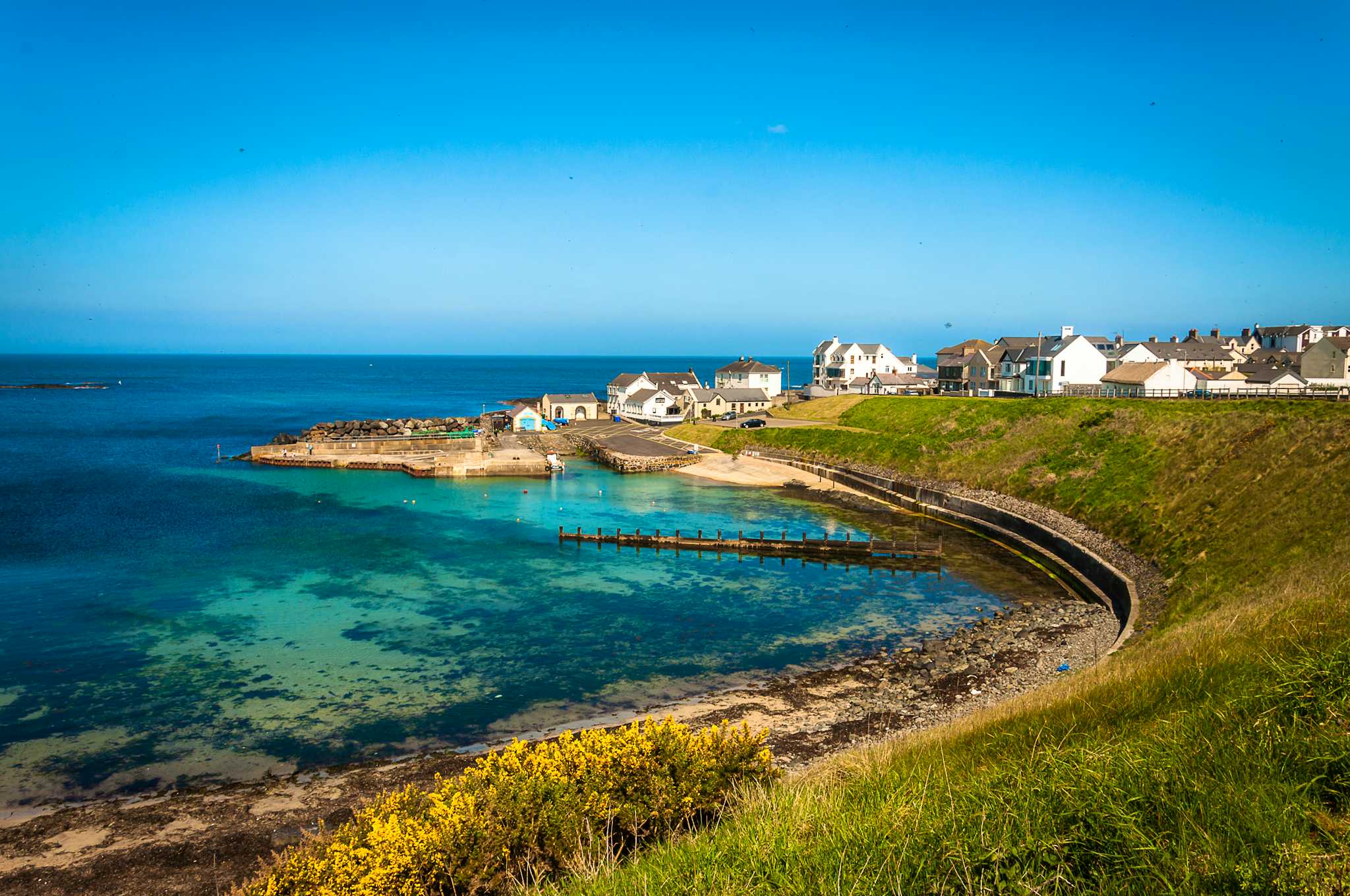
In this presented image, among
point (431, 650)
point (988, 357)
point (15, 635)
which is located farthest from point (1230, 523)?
point (988, 357)

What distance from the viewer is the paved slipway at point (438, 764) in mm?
16641

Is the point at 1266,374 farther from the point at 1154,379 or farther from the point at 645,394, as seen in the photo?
the point at 645,394

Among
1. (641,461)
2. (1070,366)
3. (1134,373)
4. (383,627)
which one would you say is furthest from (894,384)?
(383,627)

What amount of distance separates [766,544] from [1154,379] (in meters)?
48.7

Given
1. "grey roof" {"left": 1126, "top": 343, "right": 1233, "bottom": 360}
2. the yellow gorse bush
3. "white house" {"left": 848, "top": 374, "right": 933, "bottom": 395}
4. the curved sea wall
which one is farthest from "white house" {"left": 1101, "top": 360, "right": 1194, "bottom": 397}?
the yellow gorse bush

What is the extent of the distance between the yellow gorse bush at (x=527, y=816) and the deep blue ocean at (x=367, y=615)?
1054 centimetres

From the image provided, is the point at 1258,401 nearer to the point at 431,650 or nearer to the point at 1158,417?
the point at 1158,417

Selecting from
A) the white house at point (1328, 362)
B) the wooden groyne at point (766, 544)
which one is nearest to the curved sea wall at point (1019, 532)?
the wooden groyne at point (766, 544)

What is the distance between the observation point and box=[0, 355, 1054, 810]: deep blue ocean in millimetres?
23406

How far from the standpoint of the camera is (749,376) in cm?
11050

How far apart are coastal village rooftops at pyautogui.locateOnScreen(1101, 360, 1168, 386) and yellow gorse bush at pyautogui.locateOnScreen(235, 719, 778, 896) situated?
2897 inches

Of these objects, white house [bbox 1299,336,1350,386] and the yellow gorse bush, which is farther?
white house [bbox 1299,336,1350,386]

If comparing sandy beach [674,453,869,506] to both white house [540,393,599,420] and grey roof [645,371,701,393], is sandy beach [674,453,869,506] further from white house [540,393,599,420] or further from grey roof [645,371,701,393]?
white house [540,393,599,420]

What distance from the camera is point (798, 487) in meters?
65.6
